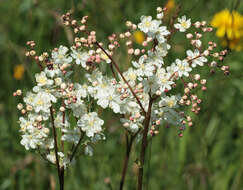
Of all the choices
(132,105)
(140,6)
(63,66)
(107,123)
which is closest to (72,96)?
(63,66)

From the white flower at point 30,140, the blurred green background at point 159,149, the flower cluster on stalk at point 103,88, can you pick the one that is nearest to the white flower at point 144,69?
the flower cluster on stalk at point 103,88

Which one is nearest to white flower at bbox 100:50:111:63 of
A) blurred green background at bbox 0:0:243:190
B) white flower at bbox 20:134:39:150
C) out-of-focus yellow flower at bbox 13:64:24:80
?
white flower at bbox 20:134:39:150

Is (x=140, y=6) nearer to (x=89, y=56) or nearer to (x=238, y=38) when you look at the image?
(x=238, y=38)

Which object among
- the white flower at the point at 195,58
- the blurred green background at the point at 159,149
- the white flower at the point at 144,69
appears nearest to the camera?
the white flower at the point at 144,69

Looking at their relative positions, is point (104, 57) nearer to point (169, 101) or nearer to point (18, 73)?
point (169, 101)

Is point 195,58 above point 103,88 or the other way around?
above

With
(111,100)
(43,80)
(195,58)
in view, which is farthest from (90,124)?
(195,58)

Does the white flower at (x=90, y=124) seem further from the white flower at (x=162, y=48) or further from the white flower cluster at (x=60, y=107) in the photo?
the white flower at (x=162, y=48)

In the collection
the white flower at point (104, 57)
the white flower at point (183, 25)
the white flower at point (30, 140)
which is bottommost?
the white flower at point (30, 140)

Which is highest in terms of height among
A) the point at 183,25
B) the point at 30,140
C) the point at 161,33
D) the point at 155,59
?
the point at 183,25

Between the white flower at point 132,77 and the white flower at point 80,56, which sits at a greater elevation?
the white flower at point 80,56
